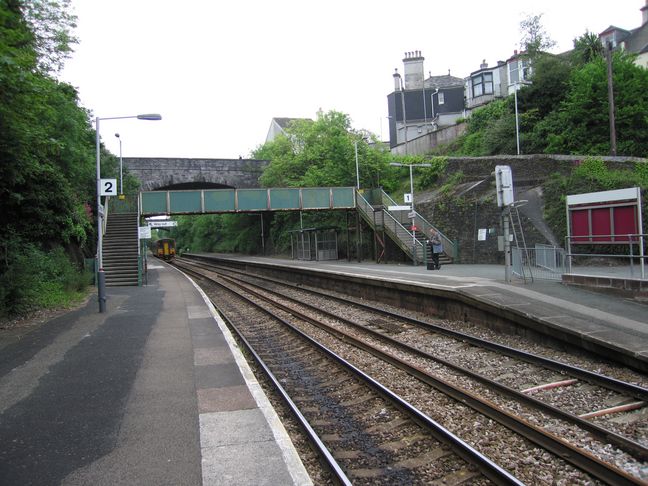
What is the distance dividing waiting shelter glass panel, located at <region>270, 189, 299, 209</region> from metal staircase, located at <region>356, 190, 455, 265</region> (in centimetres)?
410

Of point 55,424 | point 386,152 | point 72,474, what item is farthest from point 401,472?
point 386,152

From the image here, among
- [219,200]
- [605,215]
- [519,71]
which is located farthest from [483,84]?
[605,215]

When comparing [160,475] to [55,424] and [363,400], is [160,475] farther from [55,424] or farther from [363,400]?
[363,400]

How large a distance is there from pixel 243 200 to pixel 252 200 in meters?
0.57

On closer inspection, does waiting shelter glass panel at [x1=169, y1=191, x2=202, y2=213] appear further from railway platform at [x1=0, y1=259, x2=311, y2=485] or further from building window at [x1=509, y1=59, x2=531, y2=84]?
building window at [x1=509, y1=59, x2=531, y2=84]

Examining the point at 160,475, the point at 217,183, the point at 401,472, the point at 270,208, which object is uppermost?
the point at 217,183

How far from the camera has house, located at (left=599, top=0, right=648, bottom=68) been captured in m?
46.4

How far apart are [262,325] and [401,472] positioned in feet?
29.9

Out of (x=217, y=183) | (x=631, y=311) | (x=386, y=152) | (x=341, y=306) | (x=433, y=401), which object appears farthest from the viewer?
(x=217, y=183)

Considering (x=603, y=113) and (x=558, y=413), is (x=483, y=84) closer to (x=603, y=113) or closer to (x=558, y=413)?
(x=603, y=113)

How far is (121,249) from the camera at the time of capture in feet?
85.4

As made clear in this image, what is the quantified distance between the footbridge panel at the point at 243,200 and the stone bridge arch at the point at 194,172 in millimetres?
11000

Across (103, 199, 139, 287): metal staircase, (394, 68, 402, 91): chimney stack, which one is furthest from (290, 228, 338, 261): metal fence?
(394, 68, 402, 91): chimney stack

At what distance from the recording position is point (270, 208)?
32531 mm
